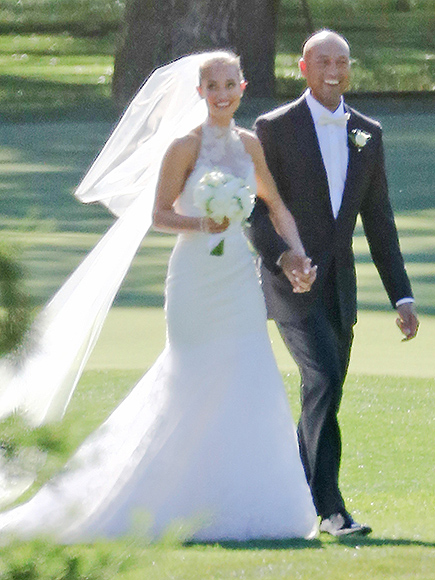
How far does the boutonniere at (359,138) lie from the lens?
234 inches

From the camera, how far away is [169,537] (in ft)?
9.30

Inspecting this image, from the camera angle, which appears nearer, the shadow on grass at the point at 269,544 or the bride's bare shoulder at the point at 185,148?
the shadow on grass at the point at 269,544

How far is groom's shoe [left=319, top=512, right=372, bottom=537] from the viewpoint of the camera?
5.79 metres

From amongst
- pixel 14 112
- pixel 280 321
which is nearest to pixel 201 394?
pixel 280 321

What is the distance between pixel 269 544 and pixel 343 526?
317mm

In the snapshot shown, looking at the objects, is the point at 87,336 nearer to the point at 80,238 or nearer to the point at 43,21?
the point at 80,238

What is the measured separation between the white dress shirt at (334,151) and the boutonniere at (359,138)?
0.04 meters

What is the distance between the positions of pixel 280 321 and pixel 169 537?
3.22m

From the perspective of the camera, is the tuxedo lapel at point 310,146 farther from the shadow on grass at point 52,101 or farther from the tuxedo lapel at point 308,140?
the shadow on grass at point 52,101

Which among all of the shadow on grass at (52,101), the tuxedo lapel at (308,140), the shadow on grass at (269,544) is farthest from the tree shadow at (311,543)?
the shadow on grass at (52,101)

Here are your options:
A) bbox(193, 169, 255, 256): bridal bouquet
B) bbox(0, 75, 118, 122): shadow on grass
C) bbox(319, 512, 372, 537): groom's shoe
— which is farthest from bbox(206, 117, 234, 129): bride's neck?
bbox(0, 75, 118, 122): shadow on grass

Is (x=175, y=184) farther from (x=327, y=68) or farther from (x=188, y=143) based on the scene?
(x=327, y=68)

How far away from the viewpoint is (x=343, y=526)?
582 cm

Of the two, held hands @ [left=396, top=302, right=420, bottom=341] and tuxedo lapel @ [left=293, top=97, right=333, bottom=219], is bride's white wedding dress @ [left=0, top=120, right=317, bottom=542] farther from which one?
held hands @ [left=396, top=302, right=420, bottom=341]
